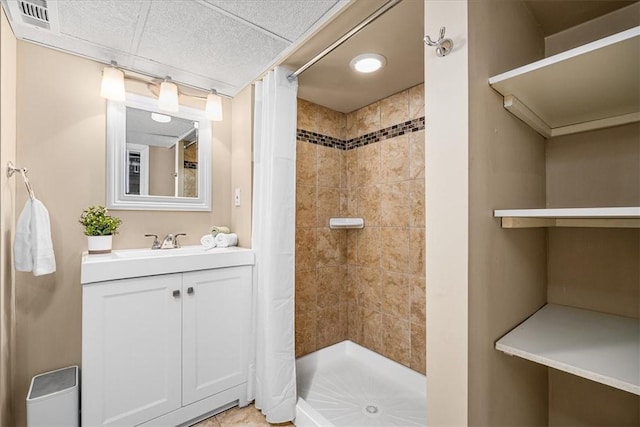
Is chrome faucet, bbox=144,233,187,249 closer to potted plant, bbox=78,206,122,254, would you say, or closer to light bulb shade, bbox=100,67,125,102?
potted plant, bbox=78,206,122,254

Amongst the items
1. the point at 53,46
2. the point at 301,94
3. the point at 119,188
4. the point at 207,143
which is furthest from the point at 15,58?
the point at 301,94

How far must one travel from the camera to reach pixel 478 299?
904mm

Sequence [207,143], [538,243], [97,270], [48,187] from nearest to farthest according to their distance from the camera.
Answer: [538,243] → [97,270] → [48,187] → [207,143]

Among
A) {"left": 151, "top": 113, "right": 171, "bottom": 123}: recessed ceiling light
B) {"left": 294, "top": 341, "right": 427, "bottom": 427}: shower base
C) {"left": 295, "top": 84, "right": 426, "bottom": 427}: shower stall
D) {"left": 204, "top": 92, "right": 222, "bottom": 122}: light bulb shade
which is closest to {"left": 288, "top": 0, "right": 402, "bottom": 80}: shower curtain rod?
{"left": 204, "top": 92, "right": 222, "bottom": 122}: light bulb shade

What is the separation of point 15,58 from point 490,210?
2.39 metres

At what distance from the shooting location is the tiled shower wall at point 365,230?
2.20m

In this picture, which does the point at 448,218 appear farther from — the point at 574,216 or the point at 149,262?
the point at 149,262

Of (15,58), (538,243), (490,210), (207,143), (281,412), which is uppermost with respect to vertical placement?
(15,58)

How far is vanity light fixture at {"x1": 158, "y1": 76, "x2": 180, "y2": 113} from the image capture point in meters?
1.92

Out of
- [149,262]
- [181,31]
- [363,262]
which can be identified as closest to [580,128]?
[363,262]

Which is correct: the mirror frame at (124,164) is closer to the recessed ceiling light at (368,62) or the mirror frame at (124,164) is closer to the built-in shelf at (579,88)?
the recessed ceiling light at (368,62)

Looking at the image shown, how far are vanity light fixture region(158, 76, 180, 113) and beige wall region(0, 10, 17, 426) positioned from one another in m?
0.68

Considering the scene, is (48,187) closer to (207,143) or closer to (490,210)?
(207,143)

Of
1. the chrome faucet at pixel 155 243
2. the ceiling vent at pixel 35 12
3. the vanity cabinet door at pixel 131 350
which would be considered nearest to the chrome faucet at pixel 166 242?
the chrome faucet at pixel 155 243
